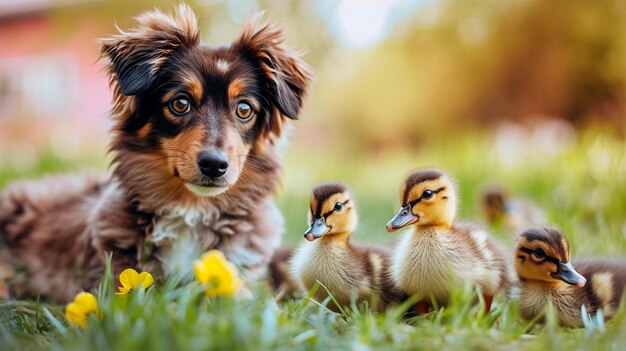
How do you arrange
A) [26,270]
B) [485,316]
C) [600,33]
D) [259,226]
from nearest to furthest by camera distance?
[485,316] → [259,226] → [26,270] → [600,33]

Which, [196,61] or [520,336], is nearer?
[520,336]

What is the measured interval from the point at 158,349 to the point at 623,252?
3.39 metres

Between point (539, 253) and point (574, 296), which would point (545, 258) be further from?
point (574, 296)

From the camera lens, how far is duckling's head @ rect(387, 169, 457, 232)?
2924mm

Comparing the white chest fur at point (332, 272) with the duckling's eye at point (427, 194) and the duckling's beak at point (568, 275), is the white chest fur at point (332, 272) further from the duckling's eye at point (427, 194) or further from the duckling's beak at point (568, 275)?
the duckling's beak at point (568, 275)

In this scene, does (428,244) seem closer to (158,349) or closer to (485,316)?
(485,316)

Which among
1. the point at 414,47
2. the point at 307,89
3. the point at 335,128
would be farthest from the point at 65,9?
the point at 307,89

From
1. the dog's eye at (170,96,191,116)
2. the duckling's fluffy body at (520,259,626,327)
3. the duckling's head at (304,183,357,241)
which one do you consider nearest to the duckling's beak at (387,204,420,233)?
the duckling's head at (304,183,357,241)

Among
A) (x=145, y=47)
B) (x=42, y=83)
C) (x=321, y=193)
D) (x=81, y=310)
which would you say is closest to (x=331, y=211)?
(x=321, y=193)

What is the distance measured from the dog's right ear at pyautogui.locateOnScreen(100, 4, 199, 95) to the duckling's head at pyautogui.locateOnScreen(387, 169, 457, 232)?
1.36 m

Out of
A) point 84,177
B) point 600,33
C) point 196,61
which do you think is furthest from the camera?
point 600,33

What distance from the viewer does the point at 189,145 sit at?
3117mm

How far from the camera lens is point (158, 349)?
1951 mm

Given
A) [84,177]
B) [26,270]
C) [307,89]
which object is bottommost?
[26,270]
